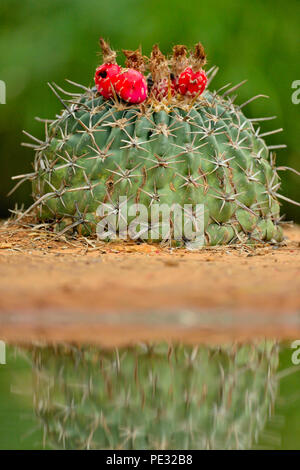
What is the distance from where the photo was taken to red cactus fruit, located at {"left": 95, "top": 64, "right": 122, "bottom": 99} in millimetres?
4473

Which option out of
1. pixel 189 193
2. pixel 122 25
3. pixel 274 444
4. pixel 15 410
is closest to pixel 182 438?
pixel 274 444

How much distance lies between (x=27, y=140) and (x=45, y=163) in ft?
6.50

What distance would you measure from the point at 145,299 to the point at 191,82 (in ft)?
6.49

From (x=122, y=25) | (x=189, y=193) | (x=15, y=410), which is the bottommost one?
(x=15, y=410)

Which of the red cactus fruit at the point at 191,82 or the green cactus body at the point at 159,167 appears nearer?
the green cactus body at the point at 159,167

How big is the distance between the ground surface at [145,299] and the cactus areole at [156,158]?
648 mm

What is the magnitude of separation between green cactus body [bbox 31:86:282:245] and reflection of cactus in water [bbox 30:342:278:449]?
6.71 ft

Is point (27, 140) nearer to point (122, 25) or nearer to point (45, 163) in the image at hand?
point (122, 25)

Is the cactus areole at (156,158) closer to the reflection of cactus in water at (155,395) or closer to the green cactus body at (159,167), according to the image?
the green cactus body at (159,167)

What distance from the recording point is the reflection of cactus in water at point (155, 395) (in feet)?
5.41

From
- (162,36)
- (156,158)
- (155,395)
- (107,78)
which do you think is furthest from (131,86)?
(155,395)

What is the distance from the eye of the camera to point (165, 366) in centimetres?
211

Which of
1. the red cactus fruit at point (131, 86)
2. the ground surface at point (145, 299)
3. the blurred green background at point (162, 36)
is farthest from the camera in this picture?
the blurred green background at point (162, 36)

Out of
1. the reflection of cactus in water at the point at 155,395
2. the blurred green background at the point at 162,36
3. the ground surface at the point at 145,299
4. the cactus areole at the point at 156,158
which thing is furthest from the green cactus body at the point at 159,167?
the reflection of cactus in water at the point at 155,395
